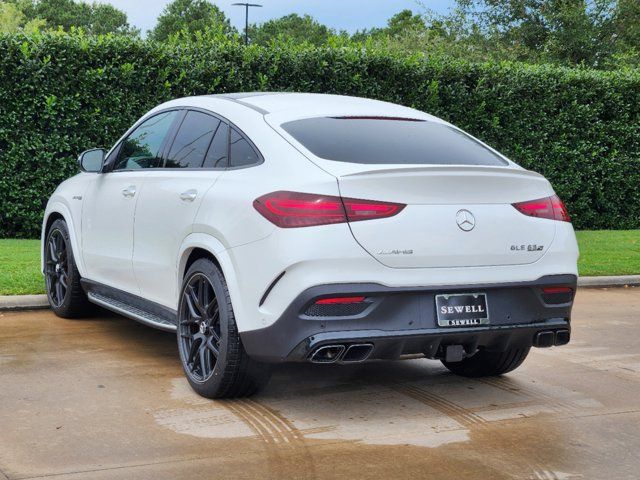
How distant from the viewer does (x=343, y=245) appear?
4809 mm

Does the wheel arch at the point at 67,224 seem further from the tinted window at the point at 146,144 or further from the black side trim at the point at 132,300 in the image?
the tinted window at the point at 146,144

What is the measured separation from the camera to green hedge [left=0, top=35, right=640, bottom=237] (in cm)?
1320

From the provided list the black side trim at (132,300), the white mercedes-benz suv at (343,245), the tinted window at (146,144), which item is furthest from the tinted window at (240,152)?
the black side trim at (132,300)

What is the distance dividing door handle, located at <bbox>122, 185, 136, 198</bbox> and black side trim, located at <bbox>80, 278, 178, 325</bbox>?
2.31ft

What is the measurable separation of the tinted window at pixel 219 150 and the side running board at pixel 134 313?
1063mm

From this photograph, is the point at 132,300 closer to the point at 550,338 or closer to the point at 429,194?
the point at 429,194

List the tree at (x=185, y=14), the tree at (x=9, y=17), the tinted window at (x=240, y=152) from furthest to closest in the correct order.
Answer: the tree at (x=185, y=14) < the tree at (x=9, y=17) < the tinted window at (x=240, y=152)

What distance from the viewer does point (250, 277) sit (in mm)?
5000

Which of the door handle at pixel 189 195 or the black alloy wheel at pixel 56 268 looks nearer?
the door handle at pixel 189 195

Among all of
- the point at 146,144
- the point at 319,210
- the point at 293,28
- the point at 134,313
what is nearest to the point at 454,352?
the point at 319,210

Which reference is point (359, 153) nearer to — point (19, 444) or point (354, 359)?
point (354, 359)

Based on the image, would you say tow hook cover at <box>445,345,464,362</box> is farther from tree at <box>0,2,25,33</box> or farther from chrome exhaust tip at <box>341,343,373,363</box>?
tree at <box>0,2,25,33</box>

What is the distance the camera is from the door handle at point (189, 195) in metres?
5.68

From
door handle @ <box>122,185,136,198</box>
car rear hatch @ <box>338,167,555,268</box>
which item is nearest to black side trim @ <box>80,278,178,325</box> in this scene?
door handle @ <box>122,185,136,198</box>
